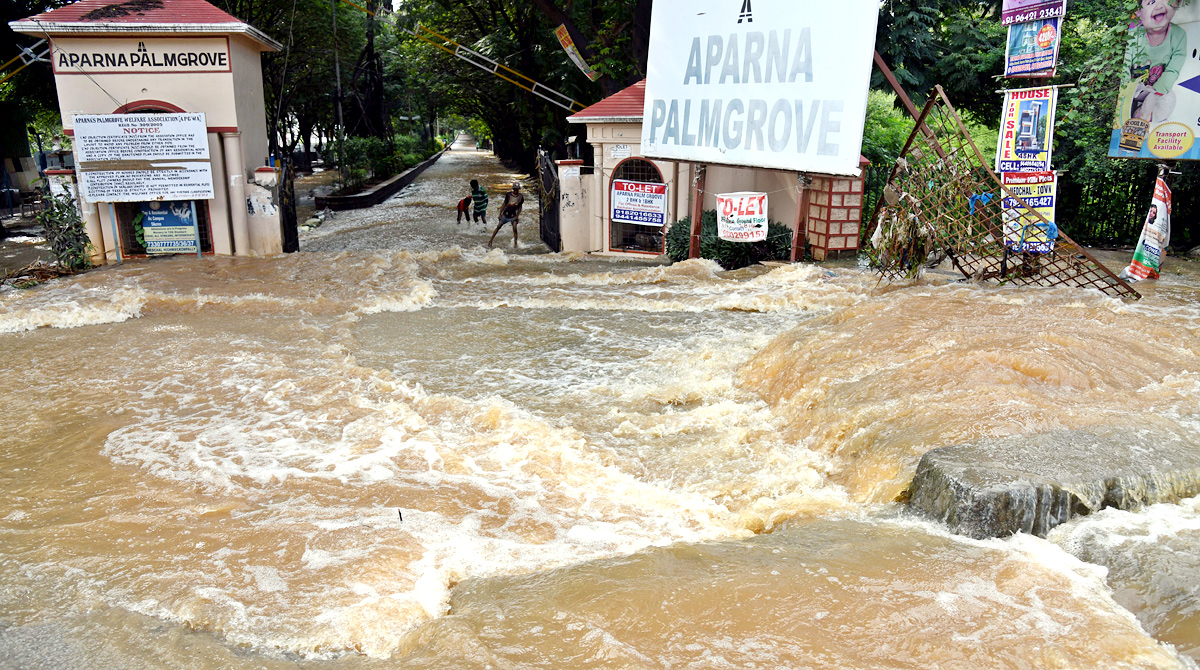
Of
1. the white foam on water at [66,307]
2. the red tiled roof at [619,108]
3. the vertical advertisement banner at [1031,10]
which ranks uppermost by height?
the vertical advertisement banner at [1031,10]

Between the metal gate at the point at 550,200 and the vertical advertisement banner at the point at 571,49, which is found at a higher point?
the vertical advertisement banner at the point at 571,49

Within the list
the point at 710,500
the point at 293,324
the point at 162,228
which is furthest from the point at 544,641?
the point at 162,228

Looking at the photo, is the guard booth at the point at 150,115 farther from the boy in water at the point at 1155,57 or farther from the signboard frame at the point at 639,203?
the boy in water at the point at 1155,57

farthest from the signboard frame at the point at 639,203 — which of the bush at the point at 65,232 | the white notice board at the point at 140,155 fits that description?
the bush at the point at 65,232

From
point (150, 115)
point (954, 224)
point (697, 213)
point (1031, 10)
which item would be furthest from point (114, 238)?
point (1031, 10)

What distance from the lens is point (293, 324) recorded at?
480 inches

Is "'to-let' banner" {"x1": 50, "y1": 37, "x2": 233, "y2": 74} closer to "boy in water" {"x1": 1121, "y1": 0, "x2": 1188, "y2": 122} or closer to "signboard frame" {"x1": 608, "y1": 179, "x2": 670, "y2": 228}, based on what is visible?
"signboard frame" {"x1": 608, "y1": 179, "x2": 670, "y2": 228}

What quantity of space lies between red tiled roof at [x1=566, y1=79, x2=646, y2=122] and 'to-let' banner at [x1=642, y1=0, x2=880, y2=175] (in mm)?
1051

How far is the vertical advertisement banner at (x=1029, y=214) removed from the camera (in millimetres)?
10625

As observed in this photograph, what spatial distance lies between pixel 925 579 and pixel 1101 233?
15.1 metres

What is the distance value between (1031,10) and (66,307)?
50.8 ft

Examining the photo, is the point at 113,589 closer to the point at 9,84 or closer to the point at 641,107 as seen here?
the point at 641,107

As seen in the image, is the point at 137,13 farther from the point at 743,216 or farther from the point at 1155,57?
the point at 1155,57

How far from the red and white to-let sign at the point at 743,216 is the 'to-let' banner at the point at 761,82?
100 centimetres
